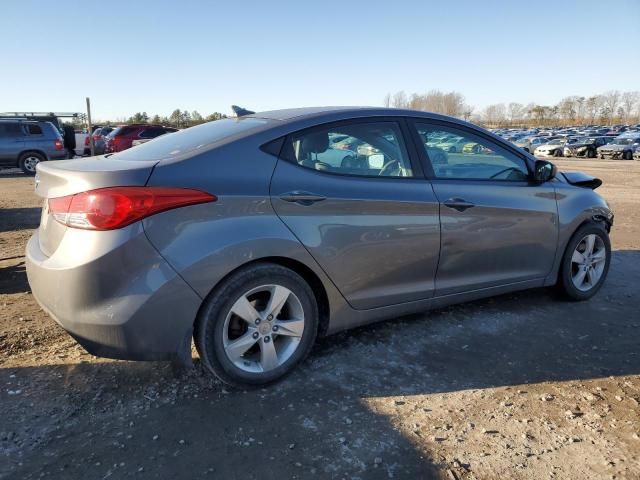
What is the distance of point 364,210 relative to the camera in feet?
10.5

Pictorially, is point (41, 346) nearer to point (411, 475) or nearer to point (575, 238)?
point (411, 475)

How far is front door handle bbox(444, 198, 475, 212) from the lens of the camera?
356 centimetres

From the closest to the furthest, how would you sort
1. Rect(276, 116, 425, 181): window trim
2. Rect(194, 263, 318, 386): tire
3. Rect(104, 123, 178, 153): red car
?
1. Rect(194, 263, 318, 386): tire
2. Rect(276, 116, 425, 181): window trim
3. Rect(104, 123, 178, 153): red car

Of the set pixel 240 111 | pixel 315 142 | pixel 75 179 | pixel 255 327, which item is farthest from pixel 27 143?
pixel 255 327

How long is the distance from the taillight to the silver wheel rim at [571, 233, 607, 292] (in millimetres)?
3440

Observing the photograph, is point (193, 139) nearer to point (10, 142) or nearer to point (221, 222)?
point (221, 222)

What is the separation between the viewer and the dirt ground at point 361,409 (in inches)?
93.4

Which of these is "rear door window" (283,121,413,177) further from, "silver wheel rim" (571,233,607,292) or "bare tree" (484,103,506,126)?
"bare tree" (484,103,506,126)

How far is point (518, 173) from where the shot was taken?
4105mm

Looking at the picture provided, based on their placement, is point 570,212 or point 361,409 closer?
point 361,409

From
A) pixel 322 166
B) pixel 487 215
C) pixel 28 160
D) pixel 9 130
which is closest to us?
pixel 322 166

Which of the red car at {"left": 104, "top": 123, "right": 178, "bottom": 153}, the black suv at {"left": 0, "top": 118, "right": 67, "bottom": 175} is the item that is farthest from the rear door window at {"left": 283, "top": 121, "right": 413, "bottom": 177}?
the red car at {"left": 104, "top": 123, "right": 178, "bottom": 153}

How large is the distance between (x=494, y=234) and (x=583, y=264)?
1279mm

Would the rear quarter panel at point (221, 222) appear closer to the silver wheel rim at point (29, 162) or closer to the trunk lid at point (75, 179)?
the trunk lid at point (75, 179)
